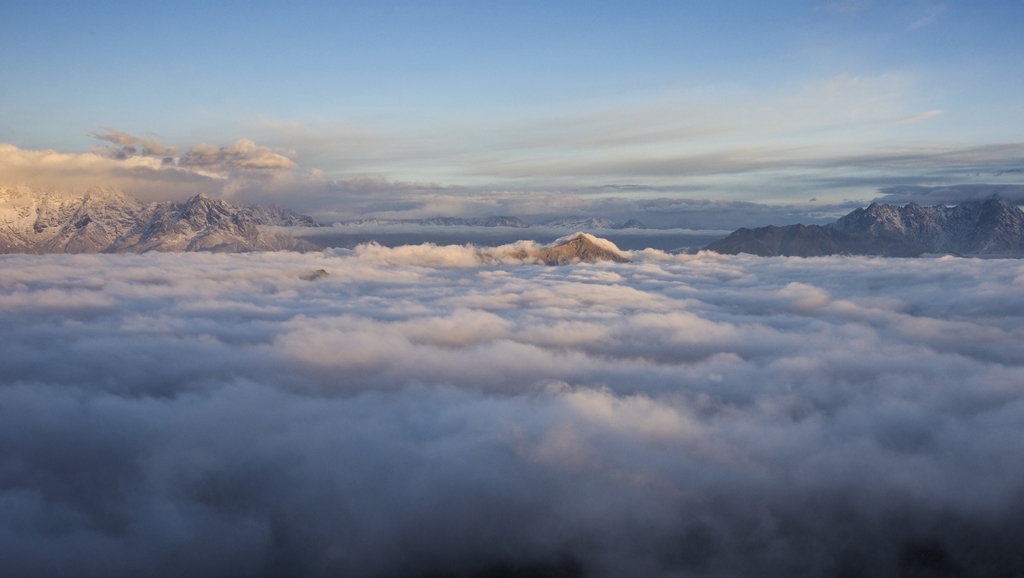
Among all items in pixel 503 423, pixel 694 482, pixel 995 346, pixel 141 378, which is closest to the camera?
pixel 694 482

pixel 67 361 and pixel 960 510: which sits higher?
pixel 67 361

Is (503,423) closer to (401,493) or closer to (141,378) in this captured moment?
(401,493)

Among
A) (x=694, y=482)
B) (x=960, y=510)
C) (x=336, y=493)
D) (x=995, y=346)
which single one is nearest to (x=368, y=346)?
(x=336, y=493)

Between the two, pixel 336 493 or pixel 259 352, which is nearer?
pixel 336 493

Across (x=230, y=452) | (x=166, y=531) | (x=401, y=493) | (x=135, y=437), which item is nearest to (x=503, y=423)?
(x=401, y=493)

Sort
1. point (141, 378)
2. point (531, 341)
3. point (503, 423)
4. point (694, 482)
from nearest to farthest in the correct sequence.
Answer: point (694, 482) < point (503, 423) < point (141, 378) < point (531, 341)

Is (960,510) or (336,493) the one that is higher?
(336,493)

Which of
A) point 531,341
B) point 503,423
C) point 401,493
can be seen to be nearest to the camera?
point 401,493

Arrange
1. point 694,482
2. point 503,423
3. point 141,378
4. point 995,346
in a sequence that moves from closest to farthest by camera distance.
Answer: point 694,482 < point 503,423 < point 141,378 < point 995,346

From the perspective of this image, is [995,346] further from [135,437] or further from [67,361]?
[67,361]
